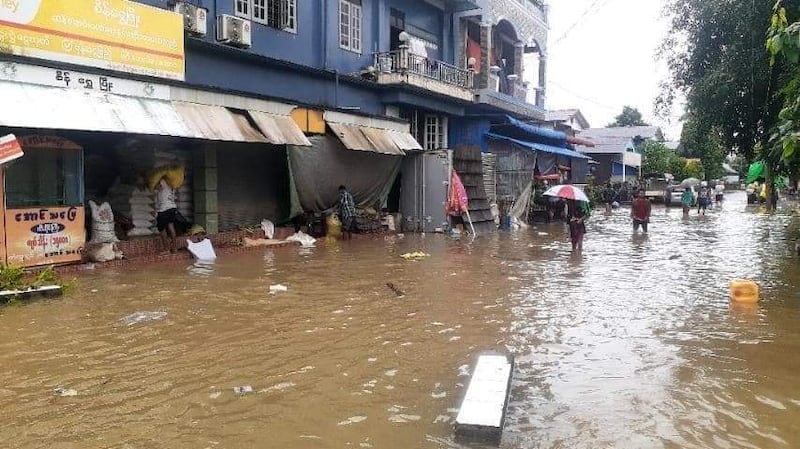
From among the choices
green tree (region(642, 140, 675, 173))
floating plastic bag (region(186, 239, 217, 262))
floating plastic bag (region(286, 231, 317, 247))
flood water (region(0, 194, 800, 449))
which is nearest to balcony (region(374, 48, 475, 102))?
floating plastic bag (region(286, 231, 317, 247))

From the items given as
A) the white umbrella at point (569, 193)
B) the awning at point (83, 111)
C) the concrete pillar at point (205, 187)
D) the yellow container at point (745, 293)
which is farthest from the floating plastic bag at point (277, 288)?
the white umbrella at point (569, 193)

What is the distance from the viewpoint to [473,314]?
313 inches

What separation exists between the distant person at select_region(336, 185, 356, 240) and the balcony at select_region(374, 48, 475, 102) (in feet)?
13.2

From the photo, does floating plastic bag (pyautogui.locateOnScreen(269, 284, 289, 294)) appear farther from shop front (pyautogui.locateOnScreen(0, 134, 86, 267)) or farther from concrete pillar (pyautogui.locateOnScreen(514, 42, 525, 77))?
concrete pillar (pyautogui.locateOnScreen(514, 42, 525, 77))

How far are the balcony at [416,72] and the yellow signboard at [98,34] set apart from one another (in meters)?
7.44

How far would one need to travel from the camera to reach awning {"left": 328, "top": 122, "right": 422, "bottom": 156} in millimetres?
15700

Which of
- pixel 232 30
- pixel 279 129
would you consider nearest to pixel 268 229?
pixel 279 129

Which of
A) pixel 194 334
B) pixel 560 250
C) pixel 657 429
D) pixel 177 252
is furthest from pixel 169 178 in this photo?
pixel 657 429

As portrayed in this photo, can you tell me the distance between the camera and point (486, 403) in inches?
169

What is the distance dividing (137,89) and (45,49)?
5.07 ft

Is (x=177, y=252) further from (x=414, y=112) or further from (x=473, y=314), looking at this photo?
(x=414, y=112)

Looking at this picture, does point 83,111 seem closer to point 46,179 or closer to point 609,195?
point 46,179

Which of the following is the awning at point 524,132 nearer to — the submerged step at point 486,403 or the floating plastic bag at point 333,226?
the floating plastic bag at point 333,226

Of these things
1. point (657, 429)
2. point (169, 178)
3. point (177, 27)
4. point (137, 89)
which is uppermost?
point (177, 27)
